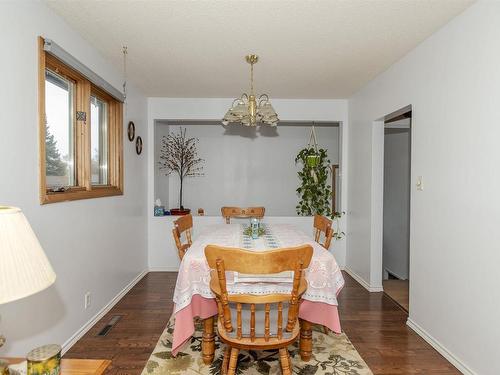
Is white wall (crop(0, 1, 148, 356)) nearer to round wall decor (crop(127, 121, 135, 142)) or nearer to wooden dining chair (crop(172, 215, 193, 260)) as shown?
round wall decor (crop(127, 121, 135, 142))

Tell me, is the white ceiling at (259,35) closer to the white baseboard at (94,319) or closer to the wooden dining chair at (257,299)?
the wooden dining chair at (257,299)

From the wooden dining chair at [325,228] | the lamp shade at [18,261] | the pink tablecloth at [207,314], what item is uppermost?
the lamp shade at [18,261]

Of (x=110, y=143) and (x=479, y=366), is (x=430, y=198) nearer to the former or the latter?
(x=479, y=366)

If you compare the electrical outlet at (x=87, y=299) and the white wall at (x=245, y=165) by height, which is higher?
the white wall at (x=245, y=165)

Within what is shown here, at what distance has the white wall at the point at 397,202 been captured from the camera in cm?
551

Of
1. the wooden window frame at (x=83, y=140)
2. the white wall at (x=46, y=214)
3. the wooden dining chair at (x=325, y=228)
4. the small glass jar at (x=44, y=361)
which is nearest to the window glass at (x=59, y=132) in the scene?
the wooden window frame at (x=83, y=140)

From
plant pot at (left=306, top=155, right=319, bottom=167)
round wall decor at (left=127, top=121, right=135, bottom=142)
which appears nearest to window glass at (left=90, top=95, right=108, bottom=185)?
round wall decor at (left=127, top=121, right=135, bottom=142)

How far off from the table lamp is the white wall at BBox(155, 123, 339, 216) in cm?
464

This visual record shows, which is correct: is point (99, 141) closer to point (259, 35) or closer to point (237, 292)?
point (259, 35)

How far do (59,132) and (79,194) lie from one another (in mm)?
500

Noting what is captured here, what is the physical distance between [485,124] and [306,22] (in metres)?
1.36

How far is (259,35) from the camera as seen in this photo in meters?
2.62

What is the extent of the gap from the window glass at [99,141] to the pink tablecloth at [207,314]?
174 cm

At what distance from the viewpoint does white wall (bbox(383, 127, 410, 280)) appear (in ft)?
18.1
